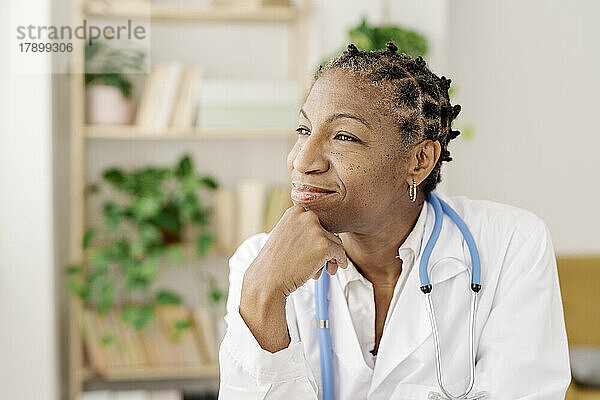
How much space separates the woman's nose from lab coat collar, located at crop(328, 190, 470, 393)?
281 mm

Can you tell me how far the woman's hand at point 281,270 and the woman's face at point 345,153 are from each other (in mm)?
43

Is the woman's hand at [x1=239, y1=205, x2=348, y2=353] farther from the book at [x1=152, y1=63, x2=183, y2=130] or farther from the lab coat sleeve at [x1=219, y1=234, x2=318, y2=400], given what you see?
the book at [x1=152, y1=63, x2=183, y2=130]

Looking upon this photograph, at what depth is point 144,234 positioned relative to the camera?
272 cm

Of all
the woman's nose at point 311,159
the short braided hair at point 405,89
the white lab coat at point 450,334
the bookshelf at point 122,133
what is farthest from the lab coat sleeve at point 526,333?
the bookshelf at point 122,133

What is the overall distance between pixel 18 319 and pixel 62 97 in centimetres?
90

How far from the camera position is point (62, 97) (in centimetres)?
298

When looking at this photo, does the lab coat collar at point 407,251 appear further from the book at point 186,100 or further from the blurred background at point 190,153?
the book at point 186,100

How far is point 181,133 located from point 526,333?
1872mm

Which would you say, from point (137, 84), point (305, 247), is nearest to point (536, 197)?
point (137, 84)

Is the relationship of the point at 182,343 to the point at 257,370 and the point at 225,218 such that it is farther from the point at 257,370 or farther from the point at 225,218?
the point at 257,370

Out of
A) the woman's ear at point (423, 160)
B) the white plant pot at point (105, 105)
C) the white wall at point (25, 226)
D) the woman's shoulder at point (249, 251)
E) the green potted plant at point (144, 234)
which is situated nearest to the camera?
the woman's ear at point (423, 160)

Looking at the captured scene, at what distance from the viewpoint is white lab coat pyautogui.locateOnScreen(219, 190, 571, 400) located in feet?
4.06

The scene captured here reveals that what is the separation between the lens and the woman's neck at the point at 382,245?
138 cm

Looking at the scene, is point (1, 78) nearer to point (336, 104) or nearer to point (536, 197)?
point (336, 104)
